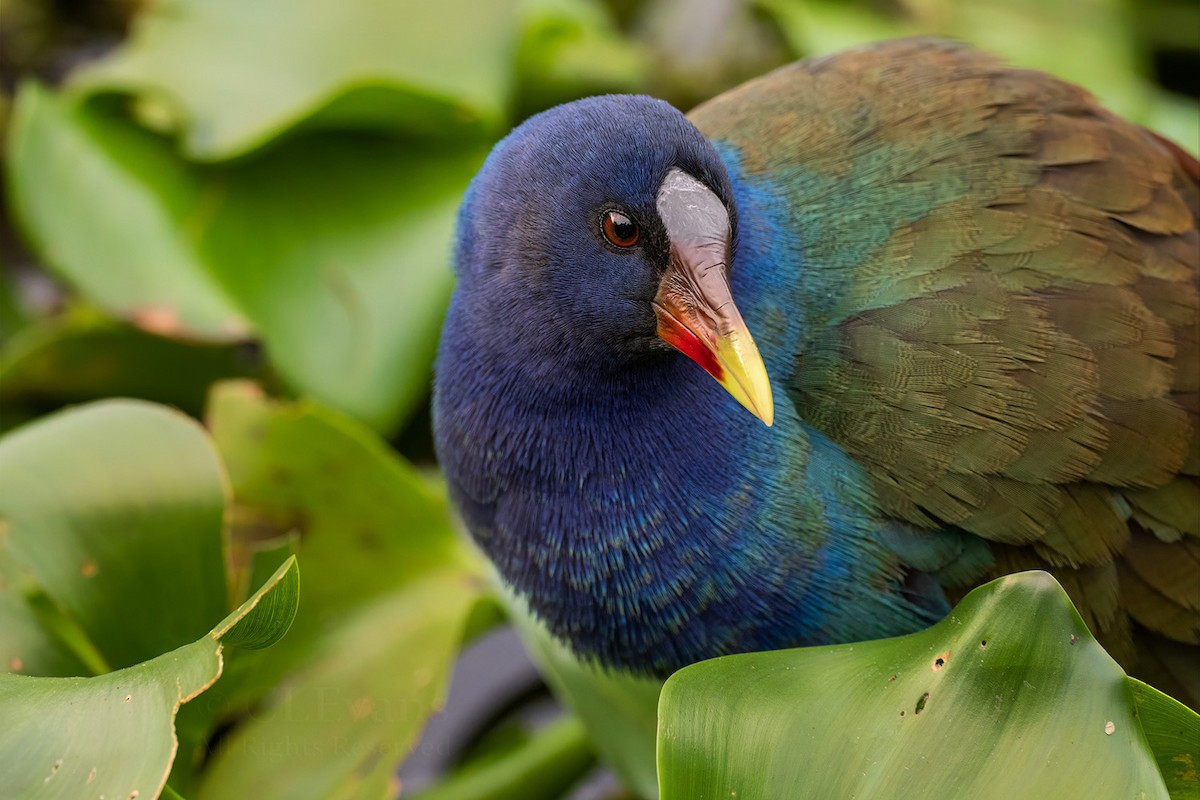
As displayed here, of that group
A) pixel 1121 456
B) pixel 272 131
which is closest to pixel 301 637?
pixel 272 131

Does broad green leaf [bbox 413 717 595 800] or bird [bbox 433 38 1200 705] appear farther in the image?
broad green leaf [bbox 413 717 595 800]

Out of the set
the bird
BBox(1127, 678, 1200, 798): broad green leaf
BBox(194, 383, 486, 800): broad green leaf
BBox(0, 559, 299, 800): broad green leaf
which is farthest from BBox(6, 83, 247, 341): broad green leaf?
BBox(1127, 678, 1200, 798): broad green leaf

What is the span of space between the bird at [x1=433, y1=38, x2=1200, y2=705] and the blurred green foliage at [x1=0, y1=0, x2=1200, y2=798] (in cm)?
32

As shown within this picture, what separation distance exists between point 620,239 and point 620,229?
0.03ft

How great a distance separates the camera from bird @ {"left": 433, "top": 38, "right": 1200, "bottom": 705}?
1.30 m

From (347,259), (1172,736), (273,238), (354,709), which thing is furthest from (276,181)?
(1172,736)

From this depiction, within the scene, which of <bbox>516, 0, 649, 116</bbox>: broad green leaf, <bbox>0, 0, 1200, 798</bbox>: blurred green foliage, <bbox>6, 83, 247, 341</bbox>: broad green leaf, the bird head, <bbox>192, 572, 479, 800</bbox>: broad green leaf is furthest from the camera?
<bbox>516, 0, 649, 116</bbox>: broad green leaf

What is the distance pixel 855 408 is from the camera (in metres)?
1.31

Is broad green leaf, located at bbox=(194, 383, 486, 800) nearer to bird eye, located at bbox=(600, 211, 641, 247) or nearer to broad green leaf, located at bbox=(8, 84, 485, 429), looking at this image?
broad green leaf, located at bbox=(8, 84, 485, 429)

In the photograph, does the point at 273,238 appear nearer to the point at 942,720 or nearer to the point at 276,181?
the point at 276,181

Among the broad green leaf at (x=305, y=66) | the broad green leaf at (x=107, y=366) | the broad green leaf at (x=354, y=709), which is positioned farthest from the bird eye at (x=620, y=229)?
the broad green leaf at (x=107, y=366)

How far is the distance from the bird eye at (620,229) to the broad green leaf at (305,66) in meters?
0.83

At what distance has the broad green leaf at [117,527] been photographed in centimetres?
138

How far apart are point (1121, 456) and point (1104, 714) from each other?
352 millimetres
